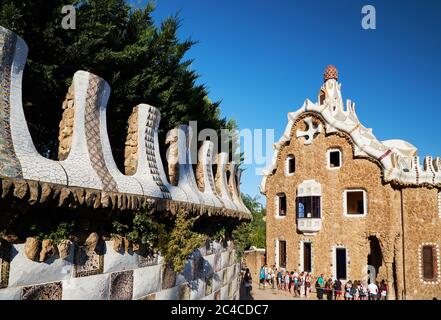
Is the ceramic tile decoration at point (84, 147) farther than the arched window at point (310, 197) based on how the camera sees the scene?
No

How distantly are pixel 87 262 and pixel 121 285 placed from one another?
566mm

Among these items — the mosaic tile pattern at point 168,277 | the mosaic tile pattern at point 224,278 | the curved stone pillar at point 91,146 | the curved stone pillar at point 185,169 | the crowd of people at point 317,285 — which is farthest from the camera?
the crowd of people at point 317,285

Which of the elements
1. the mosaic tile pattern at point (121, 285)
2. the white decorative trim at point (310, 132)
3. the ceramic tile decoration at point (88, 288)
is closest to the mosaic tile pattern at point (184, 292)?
the mosaic tile pattern at point (121, 285)

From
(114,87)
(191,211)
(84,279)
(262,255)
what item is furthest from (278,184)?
(84,279)

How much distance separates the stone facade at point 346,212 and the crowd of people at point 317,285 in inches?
24.9

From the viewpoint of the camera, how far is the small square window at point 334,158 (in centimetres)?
1948

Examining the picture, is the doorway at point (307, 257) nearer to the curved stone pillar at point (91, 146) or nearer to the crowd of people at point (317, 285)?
the crowd of people at point (317, 285)

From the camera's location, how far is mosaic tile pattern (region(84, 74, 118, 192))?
3744 mm

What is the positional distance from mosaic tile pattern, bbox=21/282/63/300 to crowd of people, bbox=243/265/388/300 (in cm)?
1444

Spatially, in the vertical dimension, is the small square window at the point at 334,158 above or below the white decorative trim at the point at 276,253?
above

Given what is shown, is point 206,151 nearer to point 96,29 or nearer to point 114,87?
point 114,87

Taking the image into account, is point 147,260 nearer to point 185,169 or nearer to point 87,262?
point 87,262

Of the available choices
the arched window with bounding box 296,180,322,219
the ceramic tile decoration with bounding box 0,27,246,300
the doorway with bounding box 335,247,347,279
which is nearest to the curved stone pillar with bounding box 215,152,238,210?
the ceramic tile decoration with bounding box 0,27,246,300

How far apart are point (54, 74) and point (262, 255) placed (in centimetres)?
1936
